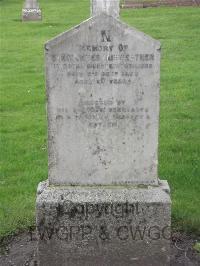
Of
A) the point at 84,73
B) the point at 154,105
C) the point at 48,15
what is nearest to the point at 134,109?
the point at 154,105

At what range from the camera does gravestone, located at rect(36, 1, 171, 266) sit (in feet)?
15.4

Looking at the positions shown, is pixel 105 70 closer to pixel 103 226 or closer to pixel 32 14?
pixel 103 226

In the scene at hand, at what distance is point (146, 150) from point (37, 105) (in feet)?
17.2

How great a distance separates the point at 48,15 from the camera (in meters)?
24.0

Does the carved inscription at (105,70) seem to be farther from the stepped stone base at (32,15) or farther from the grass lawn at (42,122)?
the stepped stone base at (32,15)

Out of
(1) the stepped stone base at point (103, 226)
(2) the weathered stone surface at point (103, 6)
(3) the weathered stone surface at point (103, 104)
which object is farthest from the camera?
(2) the weathered stone surface at point (103, 6)

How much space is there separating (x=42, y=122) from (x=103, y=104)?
166 inches

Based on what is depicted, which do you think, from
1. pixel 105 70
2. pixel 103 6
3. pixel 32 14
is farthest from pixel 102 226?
pixel 32 14

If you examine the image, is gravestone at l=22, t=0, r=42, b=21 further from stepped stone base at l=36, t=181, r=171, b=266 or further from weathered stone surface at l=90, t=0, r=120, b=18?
stepped stone base at l=36, t=181, r=171, b=266

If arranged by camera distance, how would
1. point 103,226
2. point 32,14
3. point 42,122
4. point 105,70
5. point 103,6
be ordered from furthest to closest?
1. point 32,14
2. point 103,6
3. point 42,122
4. point 103,226
5. point 105,70

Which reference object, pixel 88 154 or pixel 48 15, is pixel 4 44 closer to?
pixel 48 15

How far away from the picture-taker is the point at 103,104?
4785 mm

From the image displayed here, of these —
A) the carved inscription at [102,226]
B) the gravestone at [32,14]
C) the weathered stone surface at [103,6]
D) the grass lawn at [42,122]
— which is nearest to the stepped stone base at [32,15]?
the gravestone at [32,14]

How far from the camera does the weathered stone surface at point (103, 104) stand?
15.3ft
